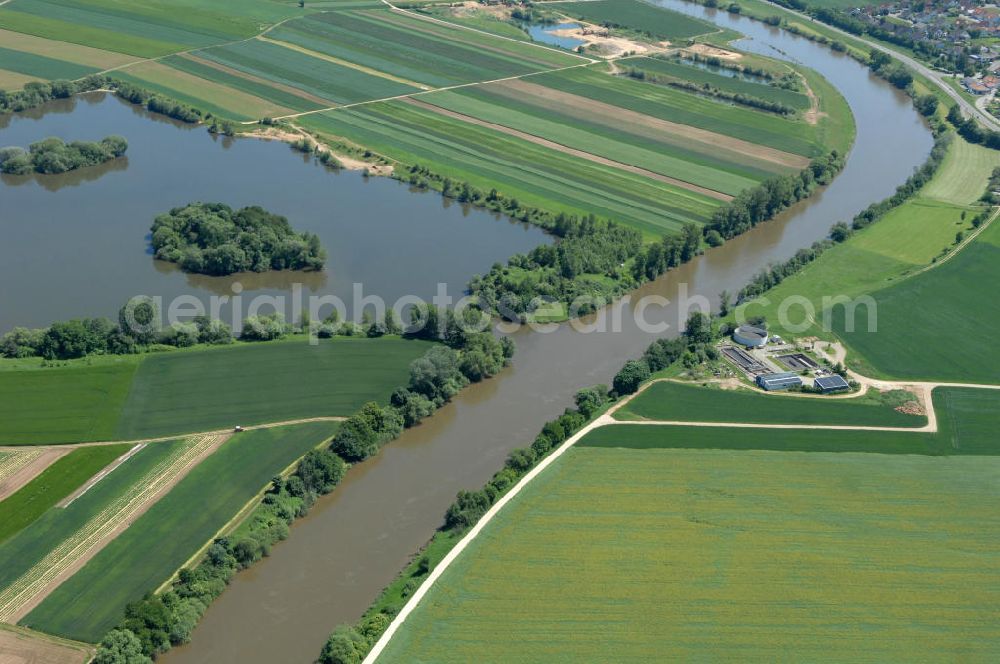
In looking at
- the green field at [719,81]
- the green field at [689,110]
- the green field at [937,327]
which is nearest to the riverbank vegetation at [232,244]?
the green field at [937,327]

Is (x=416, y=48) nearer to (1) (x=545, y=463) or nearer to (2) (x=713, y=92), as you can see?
(2) (x=713, y=92)

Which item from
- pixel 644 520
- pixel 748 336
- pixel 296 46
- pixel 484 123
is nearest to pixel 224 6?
pixel 296 46

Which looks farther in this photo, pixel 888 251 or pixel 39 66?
pixel 39 66

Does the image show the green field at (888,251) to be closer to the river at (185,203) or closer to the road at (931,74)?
the road at (931,74)

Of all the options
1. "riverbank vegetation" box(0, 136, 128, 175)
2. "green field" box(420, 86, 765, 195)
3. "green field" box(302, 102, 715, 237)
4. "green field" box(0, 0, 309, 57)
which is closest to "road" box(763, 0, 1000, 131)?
"green field" box(420, 86, 765, 195)

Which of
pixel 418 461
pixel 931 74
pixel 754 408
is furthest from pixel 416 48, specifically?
pixel 418 461

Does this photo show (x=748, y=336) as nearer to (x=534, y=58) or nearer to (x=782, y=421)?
(x=782, y=421)
